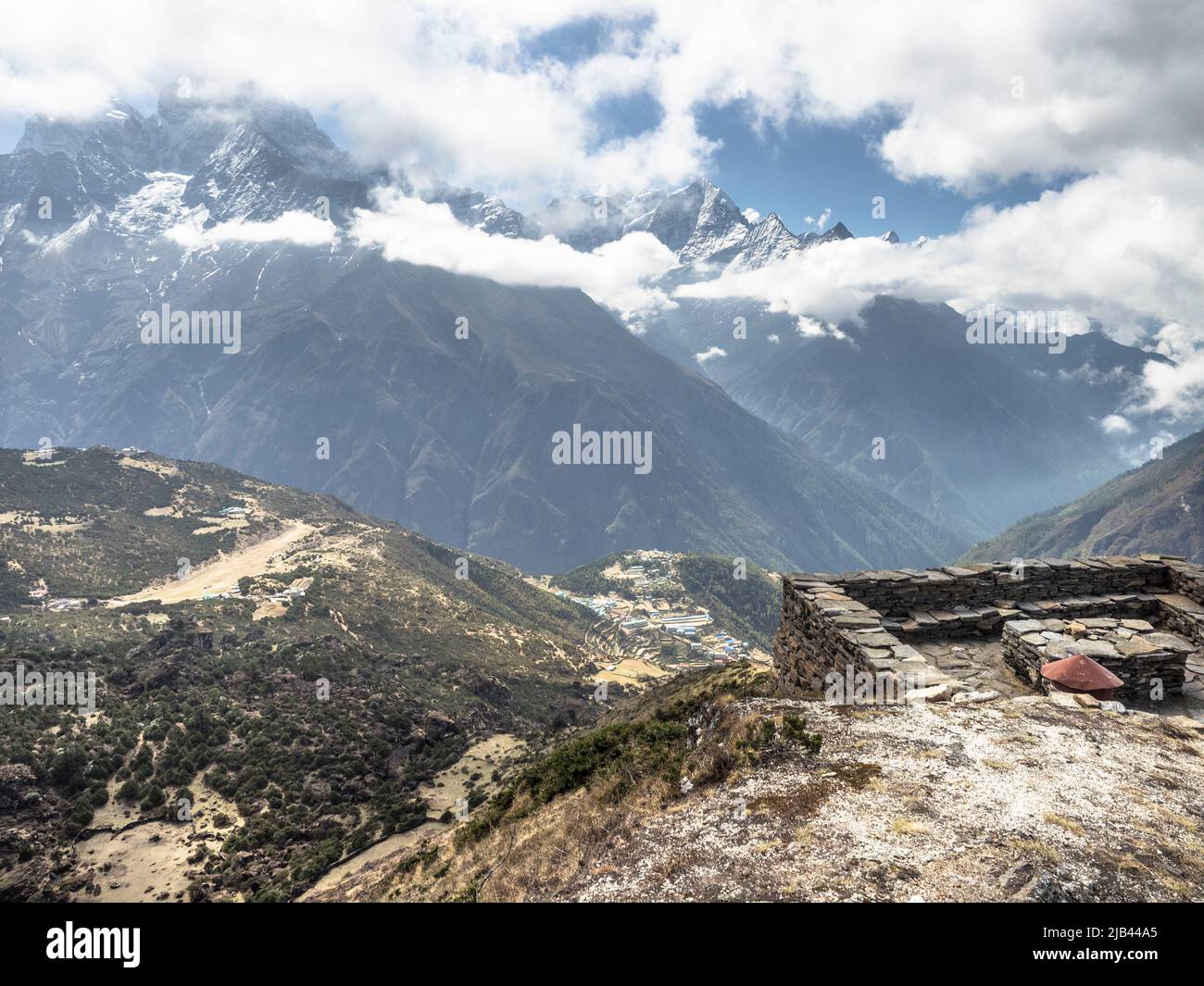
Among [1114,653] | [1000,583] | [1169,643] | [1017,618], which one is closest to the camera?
[1114,653]

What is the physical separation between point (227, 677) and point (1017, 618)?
6799 cm

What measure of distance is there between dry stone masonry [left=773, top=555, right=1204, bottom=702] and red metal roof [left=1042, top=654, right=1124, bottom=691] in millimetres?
633

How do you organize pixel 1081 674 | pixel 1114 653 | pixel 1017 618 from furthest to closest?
1. pixel 1017 618
2. pixel 1114 653
3. pixel 1081 674

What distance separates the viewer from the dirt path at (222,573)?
309 feet

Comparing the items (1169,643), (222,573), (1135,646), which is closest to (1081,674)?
(1135,646)

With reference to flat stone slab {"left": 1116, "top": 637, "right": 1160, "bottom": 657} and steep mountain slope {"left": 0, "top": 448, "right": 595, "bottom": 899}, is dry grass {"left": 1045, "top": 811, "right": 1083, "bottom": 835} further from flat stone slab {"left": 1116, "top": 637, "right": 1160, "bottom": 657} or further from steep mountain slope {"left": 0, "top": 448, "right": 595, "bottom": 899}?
steep mountain slope {"left": 0, "top": 448, "right": 595, "bottom": 899}

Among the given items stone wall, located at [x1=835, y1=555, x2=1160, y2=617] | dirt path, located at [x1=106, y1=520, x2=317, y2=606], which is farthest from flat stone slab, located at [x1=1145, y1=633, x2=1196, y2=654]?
dirt path, located at [x1=106, y1=520, x2=317, y2=606]

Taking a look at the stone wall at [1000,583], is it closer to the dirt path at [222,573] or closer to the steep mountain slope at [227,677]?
the steep mountain slope at [227,677]

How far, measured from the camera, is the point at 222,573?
107 m

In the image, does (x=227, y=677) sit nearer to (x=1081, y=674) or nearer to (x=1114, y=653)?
(x=1081, y=674)

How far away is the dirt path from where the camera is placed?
94250 mm
